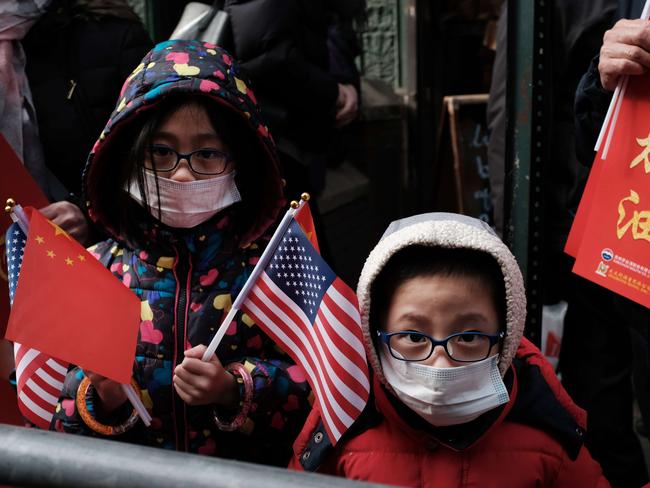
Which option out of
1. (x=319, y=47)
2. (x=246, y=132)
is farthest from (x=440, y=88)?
(x=246, y=132)

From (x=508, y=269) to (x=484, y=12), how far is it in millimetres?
4772

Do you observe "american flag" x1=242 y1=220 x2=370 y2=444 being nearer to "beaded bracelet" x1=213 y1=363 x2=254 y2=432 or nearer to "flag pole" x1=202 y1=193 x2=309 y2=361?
"flag pole" x1=202 y1=193 x2=309 y2=361

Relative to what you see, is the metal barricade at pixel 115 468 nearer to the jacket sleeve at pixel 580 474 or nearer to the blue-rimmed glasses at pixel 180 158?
the jacket sleeve at pixel 580 474

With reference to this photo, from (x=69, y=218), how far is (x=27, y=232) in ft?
2.10

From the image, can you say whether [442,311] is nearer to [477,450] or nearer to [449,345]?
[449,345]

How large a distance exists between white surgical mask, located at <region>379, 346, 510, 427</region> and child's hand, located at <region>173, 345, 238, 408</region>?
1.32ft

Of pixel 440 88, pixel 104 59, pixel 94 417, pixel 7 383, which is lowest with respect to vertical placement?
pixel 440 88

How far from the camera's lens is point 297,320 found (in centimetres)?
206

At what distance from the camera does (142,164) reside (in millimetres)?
2277

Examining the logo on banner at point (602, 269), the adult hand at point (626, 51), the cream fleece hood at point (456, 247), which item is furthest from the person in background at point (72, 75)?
the logo on banner at point (602, 269)

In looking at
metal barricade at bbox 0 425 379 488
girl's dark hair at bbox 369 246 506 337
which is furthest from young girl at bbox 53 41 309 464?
metal barricade at bbox 0 425 379 488

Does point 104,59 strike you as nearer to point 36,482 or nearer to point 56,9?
point 56,9

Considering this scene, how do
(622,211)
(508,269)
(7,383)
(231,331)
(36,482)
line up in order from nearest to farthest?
(36,482) → (508,269) → (622,211) → (231,331) → (7,383)

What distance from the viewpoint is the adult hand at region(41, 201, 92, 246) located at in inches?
105
